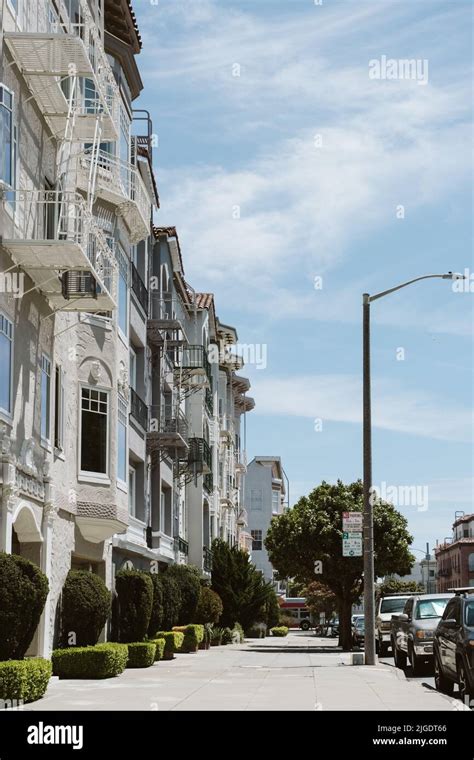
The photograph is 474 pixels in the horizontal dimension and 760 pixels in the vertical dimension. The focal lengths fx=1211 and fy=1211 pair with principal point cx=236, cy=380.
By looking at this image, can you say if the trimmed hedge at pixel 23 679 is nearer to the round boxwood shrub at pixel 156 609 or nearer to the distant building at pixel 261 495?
the round boxwood shrub at pixel 156 609

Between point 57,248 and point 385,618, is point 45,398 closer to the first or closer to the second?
point 57,248

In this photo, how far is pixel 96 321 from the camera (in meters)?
26.6

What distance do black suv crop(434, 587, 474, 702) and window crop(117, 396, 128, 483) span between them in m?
10.7

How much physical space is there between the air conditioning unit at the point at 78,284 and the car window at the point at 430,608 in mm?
9930

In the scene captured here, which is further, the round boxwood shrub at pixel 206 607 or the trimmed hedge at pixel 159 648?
the round boxwood shrub at pixel 206 607

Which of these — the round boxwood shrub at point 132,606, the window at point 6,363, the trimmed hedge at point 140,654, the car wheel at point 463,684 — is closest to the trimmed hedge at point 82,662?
the trimmed hedge at point 140,654

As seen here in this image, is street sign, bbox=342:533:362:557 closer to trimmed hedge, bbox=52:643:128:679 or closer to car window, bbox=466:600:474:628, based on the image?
trimmed hedge, bbox=52:643:128:679

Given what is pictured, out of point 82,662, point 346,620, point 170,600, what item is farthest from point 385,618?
point 82,662

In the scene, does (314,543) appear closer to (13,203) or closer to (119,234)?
(119,234)

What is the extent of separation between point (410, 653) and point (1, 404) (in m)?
10.7

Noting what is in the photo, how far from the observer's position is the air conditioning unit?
71.1ft

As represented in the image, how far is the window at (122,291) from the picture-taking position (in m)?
29.0

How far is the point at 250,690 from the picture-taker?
1992 centimetres

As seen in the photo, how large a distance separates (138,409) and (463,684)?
723 inches
